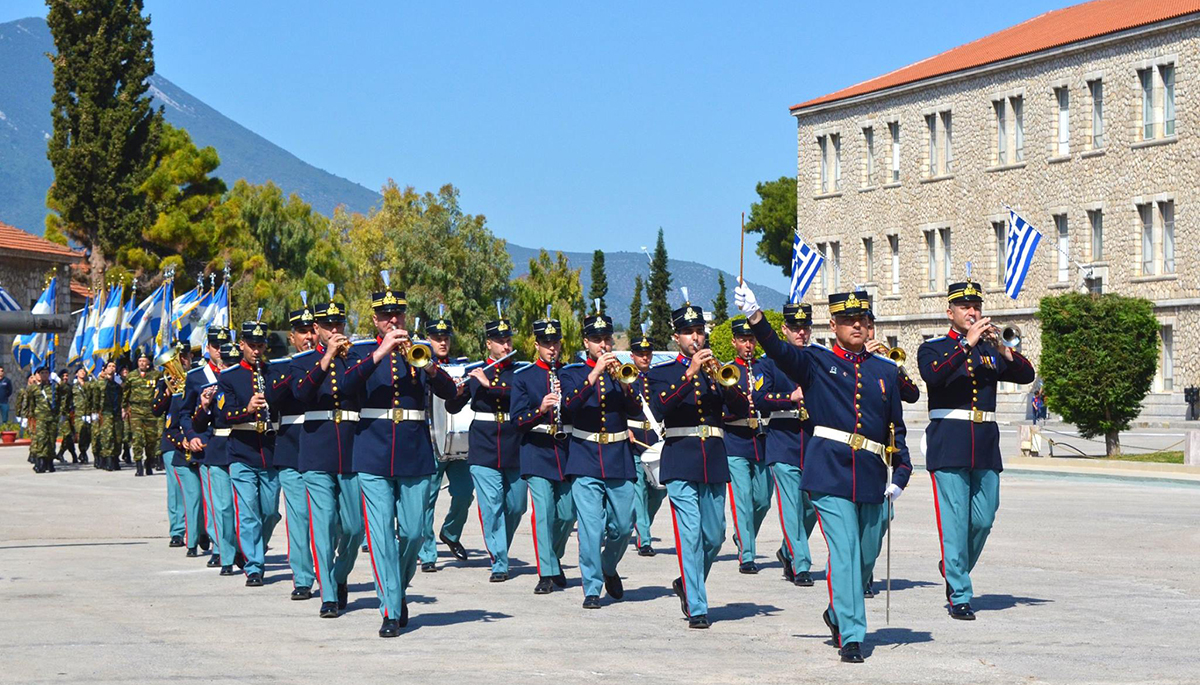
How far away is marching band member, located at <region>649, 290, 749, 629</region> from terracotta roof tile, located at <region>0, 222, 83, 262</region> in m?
46.2

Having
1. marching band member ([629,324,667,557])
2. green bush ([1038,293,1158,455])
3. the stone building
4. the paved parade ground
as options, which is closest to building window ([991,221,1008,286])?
the stone building

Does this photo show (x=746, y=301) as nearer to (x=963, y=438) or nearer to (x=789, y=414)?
(x=963, y=438)

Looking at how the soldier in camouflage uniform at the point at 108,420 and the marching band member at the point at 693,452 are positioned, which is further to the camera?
the soldier in camouflage uniform at the point at 108,420

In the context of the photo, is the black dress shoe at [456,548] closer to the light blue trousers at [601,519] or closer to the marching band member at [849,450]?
the light blue trousers at [601,519]

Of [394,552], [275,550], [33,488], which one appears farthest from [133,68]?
[394,552]

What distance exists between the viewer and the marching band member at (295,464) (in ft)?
39.4

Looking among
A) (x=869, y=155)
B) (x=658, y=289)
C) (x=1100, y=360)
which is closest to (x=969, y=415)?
(x=1100, y=360)

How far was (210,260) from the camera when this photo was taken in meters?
67.3

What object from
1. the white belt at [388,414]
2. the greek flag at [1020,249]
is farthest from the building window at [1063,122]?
the white belt at [388,414]

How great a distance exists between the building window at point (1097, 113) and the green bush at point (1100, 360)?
26.3m

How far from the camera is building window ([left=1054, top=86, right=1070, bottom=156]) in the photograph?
58.7 m

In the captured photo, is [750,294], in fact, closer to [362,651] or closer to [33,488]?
[362,651]

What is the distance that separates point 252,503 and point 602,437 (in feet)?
10.1

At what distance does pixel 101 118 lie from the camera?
58.2 metres
